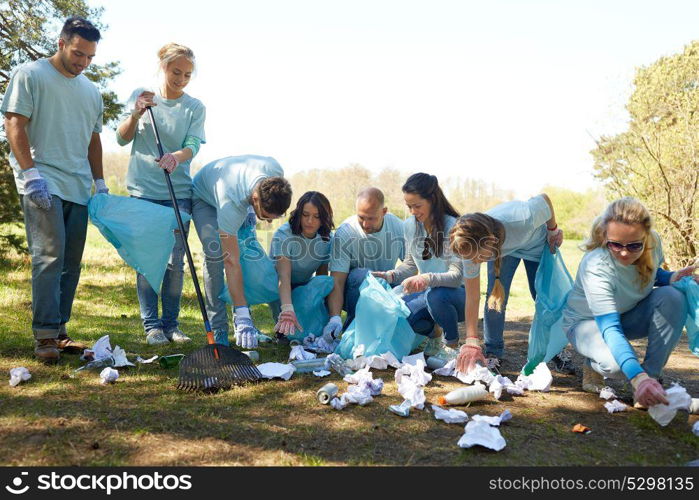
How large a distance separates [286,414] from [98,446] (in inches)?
33.6

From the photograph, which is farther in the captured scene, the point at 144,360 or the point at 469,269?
the point at 144,360

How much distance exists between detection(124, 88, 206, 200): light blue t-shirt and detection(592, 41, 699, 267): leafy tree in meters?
8.50

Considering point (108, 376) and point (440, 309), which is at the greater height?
point (440, 309)

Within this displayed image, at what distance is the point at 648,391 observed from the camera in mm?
2555

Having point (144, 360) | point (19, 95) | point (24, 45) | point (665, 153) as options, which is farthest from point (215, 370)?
point (665, 153)

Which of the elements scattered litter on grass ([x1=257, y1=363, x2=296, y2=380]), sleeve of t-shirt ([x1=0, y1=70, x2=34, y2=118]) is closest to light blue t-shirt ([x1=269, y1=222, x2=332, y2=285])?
scattered litter on grass ([x1=257, y1=363, x2=296, y2=380])

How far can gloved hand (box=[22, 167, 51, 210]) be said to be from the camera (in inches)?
130

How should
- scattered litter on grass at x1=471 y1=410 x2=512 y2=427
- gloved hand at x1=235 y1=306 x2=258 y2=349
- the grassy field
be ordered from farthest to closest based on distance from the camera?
gloved hand at x1=235 y1=306 x2=258 y2=349
scattered litter on grass at x1=471 y1=410 x2=512 y2=427
the grassy field

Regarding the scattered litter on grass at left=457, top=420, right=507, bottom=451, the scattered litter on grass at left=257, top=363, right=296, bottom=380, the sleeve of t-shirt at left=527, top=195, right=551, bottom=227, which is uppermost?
the sleeve of t-shirt at left=527, top=195, right=551, bottom=227

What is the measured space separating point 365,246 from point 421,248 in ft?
1.77

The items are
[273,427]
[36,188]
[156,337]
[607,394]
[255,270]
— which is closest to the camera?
[273,427]

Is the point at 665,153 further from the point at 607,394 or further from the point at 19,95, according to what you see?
the point at 19,95

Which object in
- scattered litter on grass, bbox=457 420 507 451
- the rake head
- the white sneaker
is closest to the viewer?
scattered litter on grass, bbox=457 420 507 451

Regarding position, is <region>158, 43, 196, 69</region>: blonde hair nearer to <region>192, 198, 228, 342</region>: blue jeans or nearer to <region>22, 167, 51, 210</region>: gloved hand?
<region>192, 198, 228, 342</region>: blue jeans
